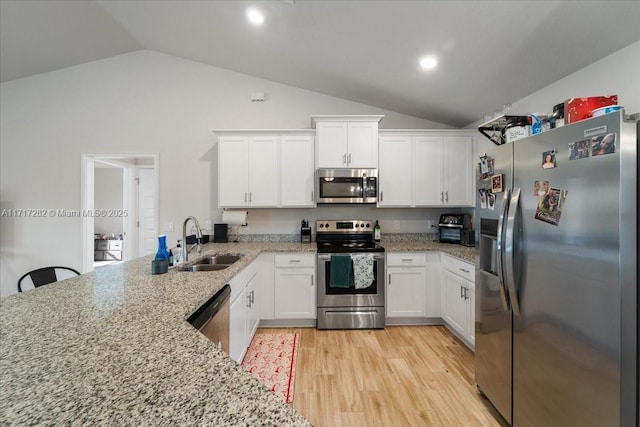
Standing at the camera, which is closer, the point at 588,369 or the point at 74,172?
the point at 588,369

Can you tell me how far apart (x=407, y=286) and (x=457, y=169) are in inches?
62.1

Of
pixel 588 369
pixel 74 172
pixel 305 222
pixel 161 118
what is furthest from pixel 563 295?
pixel 74 172

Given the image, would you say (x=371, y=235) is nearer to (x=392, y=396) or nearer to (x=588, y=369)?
(x=392, y=396)

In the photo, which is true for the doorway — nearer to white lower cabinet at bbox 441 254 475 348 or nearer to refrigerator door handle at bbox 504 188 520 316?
white lower cabinet at bbox 441 254 475 348

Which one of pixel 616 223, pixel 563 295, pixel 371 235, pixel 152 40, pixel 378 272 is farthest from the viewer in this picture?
pixel 371 235

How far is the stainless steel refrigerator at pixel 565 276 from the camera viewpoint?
3.46 ft

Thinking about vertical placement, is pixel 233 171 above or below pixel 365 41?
below

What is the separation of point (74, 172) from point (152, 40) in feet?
6.54

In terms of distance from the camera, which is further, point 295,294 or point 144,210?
point 144,210

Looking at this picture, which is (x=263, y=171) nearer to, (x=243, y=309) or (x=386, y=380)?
(x=243, y=309)

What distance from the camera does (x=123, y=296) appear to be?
1348 mm

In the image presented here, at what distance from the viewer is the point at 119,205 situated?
7078mm

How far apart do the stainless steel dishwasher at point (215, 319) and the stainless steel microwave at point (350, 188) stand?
5.79ft

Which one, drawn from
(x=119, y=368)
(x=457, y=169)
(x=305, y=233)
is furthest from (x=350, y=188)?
(x=119, y=368)
